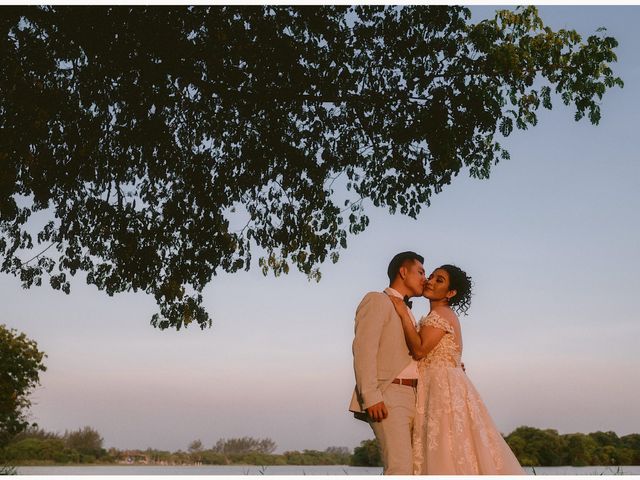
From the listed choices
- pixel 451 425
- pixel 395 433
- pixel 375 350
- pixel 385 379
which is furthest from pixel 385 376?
pixel 451 425

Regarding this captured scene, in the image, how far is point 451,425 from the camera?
6.95m

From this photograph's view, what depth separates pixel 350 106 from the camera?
1289 cm

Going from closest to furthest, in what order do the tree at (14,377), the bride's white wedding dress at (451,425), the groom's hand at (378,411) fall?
the groom's hand at (378,411) < the bride's white wedding dress at (451,425) < the tree at (14,377)

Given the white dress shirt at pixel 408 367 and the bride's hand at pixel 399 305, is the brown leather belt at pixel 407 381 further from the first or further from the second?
the bride's hand at pixel 399 305

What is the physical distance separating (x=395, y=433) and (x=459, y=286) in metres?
1.94

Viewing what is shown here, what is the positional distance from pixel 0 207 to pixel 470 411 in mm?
7823

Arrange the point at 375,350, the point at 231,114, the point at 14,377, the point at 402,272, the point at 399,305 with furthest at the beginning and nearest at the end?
the point at 14,377 < the point at 231,114 < the point at 402,272 < the point at 399,305 < the point at 375,350

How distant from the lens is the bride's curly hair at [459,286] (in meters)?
7.66

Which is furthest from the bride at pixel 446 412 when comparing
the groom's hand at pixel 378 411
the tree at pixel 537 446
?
the tree at pixel 537 446

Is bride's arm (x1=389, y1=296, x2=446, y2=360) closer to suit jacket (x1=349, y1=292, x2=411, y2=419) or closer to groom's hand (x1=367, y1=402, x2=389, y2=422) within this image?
suit jacket (x1=349, y1=292, x2=411, y2=419)

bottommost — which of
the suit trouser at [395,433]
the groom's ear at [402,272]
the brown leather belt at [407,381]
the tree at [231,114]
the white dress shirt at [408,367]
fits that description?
the suit trouser at [395,433]

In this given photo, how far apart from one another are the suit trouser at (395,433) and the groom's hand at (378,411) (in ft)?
0.27

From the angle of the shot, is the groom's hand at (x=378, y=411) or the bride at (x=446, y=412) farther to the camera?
the bride at (x=446, y=412)

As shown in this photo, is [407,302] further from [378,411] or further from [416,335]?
[378,411]
